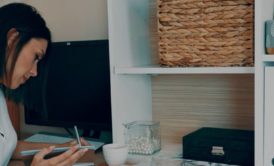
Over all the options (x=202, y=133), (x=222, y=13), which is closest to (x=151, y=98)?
(x=202, y=133)

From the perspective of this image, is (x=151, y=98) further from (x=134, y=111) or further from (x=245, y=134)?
(x=245, y=134)

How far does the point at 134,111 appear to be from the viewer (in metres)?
1.45

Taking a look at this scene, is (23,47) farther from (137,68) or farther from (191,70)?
(191,70)

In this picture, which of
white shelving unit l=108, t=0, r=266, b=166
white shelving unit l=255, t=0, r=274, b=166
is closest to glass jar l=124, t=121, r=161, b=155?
white shelving unit l=108, t=0, r=266, b=166

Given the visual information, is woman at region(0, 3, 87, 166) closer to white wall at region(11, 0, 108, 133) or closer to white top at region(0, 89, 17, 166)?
white top at region(0, 89, 17, 166)

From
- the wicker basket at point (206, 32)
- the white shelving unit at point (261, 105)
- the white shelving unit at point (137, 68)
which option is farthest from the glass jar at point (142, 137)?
the white shelving unit at point (261, 105)

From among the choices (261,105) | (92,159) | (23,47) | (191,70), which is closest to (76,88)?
(92,159)

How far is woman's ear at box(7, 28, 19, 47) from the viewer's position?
1.18 meters

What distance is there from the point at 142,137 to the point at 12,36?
0.58 meters

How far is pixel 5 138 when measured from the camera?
4.61 ft

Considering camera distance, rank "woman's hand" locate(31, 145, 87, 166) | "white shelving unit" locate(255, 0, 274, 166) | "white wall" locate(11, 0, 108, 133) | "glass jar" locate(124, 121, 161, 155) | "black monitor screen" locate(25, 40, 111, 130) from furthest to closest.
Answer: "white wall" locate(11, 0, 108, 133) < "black monitor screen" locate(25, 40, 111, 130) < "glass jar" locate(124, 121, 161, 155) < "woman's hand" locate(31, 145, 87, 166) < "white shelving unit" locate(255, 0, 274, 166)

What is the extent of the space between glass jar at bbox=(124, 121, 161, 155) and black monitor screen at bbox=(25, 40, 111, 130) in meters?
0.16

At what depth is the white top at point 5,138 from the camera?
1379 mm

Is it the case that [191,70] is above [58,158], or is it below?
above
